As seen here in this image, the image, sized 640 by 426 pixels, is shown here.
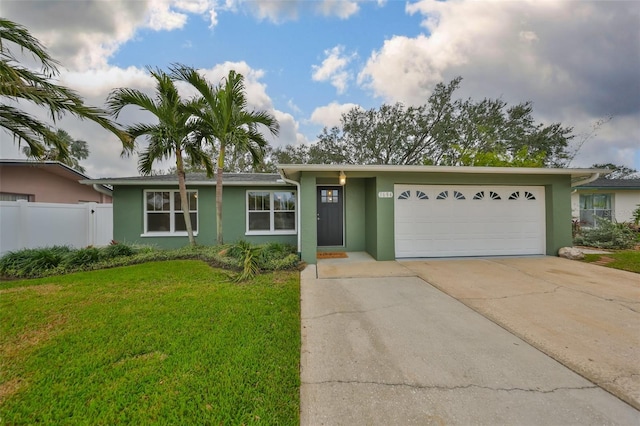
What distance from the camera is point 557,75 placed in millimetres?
9594

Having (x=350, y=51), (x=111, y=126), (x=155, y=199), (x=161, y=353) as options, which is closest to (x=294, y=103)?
(x=350, y=51)

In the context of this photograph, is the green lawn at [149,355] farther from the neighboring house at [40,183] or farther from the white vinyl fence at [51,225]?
the neighboring house at [40,183]

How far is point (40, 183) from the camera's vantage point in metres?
9.73

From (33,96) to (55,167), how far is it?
779 cm

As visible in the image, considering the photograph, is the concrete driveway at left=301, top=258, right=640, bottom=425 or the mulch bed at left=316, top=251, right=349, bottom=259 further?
the mulch bed at left=316, top=251, right=349, bottom=259

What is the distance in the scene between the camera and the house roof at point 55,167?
8289mm

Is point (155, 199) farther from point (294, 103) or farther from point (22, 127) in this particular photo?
point (294, 103)

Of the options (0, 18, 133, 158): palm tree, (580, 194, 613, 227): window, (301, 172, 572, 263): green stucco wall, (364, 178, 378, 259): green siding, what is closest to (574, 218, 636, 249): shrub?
(301, 172, 572, 263): green stucco wall

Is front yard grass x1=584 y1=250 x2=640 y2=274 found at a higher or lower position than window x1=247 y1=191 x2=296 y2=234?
lower

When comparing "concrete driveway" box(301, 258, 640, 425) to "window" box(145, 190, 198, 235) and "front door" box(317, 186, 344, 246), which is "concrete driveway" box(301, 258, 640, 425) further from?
"window" box(145, 190, 198, 235)

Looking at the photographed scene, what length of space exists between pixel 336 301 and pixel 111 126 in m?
5.47

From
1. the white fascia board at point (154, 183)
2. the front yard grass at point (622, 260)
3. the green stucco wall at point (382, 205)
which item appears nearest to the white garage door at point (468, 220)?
the green stucco wall at point (382, 205)

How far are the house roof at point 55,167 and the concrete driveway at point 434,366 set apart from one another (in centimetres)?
889

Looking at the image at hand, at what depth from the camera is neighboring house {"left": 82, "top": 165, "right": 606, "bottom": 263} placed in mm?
6844
